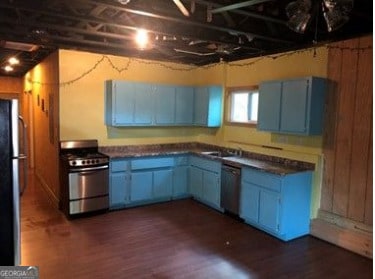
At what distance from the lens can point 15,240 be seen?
8.02 feet

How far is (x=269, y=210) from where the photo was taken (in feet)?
13.1

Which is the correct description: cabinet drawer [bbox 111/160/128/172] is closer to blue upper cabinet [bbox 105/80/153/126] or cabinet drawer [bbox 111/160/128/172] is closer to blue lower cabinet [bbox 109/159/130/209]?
blue lower cabinet [bbox 109/159/130/209]

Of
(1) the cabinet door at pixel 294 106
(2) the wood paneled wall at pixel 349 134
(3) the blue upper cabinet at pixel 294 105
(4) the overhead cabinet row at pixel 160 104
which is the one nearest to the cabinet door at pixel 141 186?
(4) the overhead cabinet row at pixel 160 104

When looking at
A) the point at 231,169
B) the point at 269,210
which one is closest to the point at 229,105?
the point at 231,169

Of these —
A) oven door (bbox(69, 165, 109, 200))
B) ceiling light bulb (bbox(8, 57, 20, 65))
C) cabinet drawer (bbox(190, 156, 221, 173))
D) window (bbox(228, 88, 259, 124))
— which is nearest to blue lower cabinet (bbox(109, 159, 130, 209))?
oven door (bbox(69, 165, 109, 200))

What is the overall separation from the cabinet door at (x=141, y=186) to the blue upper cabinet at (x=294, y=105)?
2012 mm

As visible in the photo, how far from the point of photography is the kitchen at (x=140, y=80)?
420 cm

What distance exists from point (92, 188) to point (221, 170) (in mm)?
1937

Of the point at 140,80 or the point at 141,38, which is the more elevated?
the point at 141,38

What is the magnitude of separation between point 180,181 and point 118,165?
1168 millimetres

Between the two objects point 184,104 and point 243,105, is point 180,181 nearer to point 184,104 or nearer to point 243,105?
point 184,104

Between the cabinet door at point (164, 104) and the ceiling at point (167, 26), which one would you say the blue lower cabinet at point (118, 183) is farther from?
the ceiling at point (167, 26)

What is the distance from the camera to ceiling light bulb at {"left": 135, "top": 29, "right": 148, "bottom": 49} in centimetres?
383

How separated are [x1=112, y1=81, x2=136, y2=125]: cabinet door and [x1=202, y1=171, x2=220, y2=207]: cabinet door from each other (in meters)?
1.56
